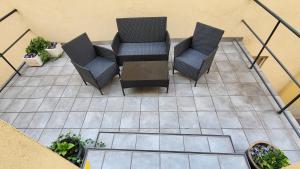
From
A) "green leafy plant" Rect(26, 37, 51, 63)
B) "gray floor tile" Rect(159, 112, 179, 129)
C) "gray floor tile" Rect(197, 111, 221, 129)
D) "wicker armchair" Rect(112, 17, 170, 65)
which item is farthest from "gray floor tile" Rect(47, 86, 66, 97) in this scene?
"gray floor tile" Rect(197, 111, 221, 129)

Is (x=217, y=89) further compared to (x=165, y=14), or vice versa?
(x=165, y=14)

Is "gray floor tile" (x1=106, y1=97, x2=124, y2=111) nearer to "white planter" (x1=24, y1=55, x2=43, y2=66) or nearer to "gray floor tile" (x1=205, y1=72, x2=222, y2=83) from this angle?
"gray floor tile" (x1=205, y1=72, x2=222, y2=83)

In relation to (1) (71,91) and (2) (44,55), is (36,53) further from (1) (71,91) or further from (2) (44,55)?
(1) (71,91)

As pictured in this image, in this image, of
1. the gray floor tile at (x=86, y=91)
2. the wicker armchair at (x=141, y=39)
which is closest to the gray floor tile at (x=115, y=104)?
the gray floor tile at (x=86, y=91)

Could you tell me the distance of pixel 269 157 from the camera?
6.70ft

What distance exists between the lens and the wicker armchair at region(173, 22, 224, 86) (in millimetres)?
3072

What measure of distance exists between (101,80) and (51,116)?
102cm

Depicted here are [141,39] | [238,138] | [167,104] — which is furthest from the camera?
[141,39]

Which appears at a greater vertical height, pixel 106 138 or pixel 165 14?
pixel 165 14

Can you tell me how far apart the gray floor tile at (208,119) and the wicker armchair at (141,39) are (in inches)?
50.3

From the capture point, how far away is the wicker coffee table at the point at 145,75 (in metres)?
2.94

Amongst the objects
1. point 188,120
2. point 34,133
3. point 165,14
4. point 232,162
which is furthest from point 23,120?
point 165,14

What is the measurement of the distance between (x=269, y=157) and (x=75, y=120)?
273cm

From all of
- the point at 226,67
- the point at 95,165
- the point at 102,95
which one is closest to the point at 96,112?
the point at 102,95
